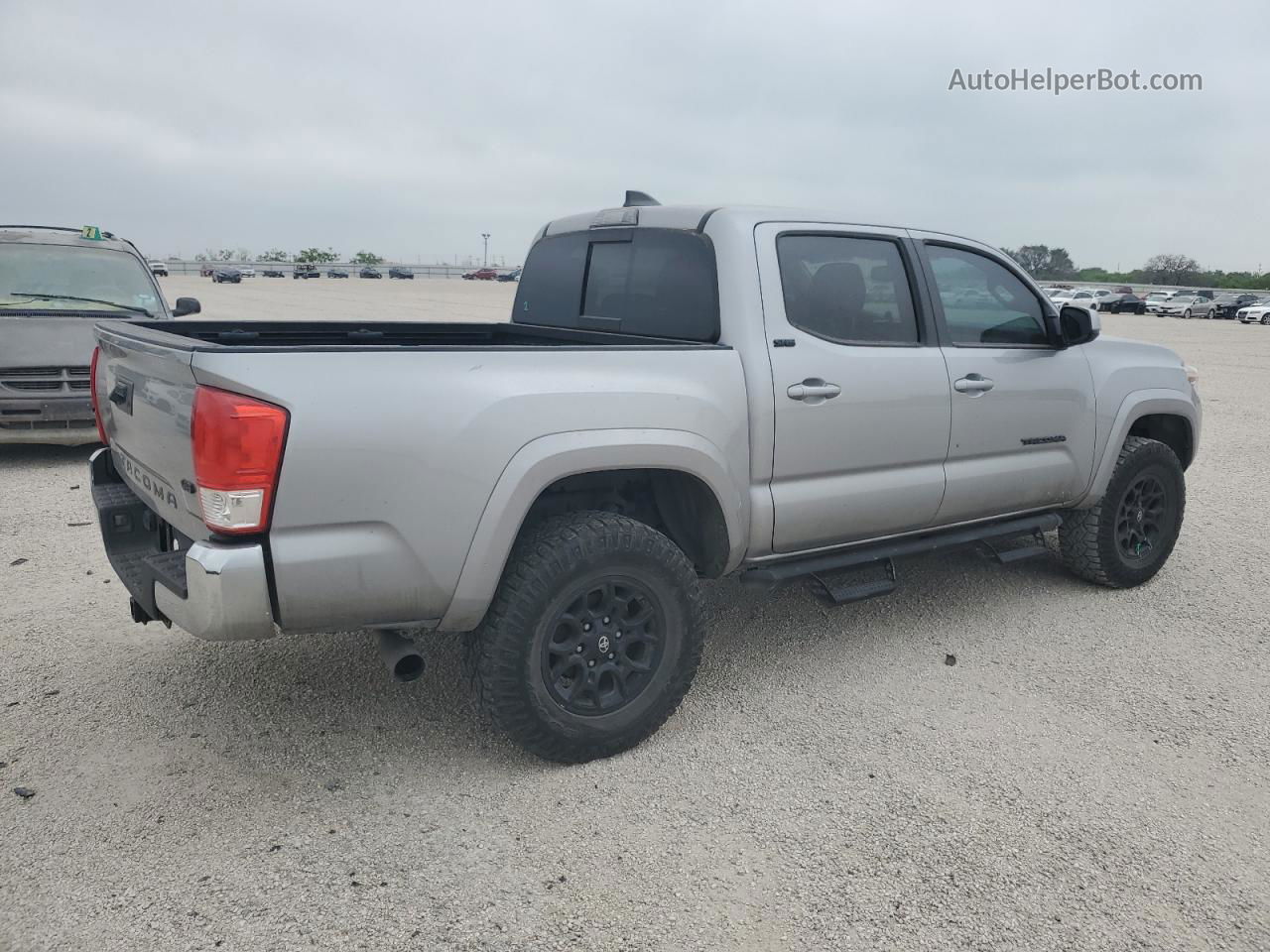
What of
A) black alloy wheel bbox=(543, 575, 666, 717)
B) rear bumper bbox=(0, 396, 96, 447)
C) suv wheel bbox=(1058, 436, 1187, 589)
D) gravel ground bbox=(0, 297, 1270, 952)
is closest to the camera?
gravel ground bbox=(0, 297, 1270, 952)

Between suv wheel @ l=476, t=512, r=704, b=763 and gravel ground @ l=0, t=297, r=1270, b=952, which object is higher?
suv wheel @ l=476, t=512, r=704, b=763

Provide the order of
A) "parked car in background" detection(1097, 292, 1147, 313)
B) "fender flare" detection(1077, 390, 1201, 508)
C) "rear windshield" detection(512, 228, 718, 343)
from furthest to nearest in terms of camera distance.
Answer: "parked car in background" detection(1097, 292, 1147, 313) → "fender flare" detection(1077, 390, 1201, 508) → "rear windshield" detection(512, 228, 718, 343)

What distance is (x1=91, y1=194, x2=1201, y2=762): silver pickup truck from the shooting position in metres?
2.68

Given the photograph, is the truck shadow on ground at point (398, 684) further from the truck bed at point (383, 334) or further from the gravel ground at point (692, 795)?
the truck bed at point (383, 334)

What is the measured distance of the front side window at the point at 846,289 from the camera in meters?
3.73

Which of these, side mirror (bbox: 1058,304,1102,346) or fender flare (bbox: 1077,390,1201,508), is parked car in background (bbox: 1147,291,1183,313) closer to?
fender flare (bbox: 1077,390,1201,508)

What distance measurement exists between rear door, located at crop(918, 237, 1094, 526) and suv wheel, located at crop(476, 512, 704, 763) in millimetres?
1553

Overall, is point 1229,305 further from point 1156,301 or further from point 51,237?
point 51,237

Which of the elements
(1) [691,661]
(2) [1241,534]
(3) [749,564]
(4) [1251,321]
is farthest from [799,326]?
(4) [1251,321]

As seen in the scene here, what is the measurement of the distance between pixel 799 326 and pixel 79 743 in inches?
117

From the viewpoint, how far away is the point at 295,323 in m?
4.31

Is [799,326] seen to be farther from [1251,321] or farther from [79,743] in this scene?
[1251,321]

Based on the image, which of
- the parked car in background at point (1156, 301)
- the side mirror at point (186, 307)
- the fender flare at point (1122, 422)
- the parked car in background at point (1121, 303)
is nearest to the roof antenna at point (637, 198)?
the fender flare at point (1122, 422)

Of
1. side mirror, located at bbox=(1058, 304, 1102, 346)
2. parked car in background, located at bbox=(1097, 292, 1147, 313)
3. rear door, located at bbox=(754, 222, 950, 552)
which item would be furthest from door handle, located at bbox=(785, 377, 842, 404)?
parked car in background, located at bbox=(1097, 292, 1147, 313)
